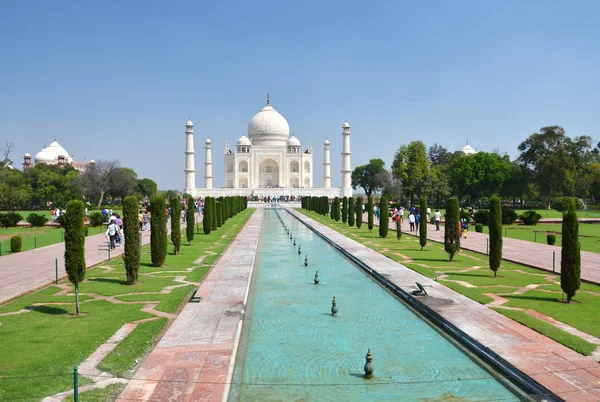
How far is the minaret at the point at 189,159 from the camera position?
6106 centimetres

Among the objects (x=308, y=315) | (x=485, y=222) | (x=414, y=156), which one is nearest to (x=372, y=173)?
(x=414, y=156)

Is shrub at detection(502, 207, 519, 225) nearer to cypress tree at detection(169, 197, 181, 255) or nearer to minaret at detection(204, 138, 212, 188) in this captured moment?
cypress tree at detection(169, 197, 181, 255)

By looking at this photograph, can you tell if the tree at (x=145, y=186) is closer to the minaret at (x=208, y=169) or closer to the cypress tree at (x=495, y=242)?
the minaret at (x=208, y=169)

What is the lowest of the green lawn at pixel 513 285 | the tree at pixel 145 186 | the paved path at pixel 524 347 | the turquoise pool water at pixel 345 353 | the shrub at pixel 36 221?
the turquoise pool water at pixel 345 353

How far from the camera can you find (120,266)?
1208 cm

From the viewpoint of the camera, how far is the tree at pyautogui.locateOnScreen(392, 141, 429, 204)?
1747 inches

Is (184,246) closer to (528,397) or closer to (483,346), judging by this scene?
(483,346)

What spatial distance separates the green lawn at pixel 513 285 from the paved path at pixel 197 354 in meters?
3.68

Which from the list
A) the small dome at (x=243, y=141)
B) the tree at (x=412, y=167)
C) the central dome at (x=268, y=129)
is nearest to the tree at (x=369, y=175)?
the central dome at (x=268, y=129)

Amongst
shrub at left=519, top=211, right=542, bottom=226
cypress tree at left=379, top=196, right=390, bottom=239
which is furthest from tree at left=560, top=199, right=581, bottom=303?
shrub at left=519, top=211, right=542, bottom=226

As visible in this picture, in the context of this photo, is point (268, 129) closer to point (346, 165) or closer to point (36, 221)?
point (346, 165)

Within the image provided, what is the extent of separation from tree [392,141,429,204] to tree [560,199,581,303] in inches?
1394

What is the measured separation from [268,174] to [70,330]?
64.1 metres

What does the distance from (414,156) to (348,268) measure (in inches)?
1420
